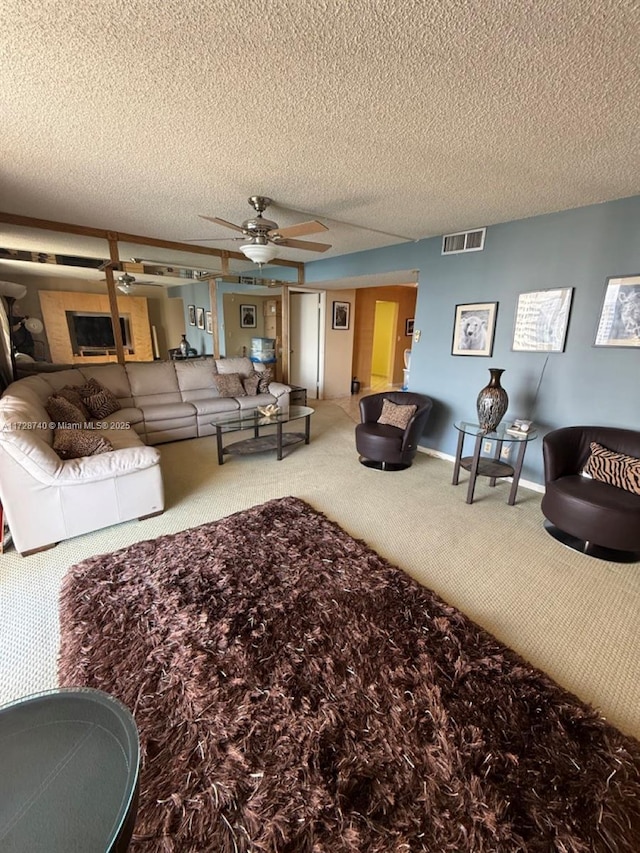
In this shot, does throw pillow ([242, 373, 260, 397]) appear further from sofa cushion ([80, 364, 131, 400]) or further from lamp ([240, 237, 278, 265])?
lamp ([240, 237, 278, 265])

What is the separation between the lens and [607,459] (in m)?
2.52

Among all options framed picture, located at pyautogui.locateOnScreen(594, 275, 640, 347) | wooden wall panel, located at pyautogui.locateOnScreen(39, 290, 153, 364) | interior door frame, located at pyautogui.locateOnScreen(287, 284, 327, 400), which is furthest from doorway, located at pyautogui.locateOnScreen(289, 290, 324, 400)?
framed picture, located at pyautogui.locateOnScreen(594, 275, 640, 347)

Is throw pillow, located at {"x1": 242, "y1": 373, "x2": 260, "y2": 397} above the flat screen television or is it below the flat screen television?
below

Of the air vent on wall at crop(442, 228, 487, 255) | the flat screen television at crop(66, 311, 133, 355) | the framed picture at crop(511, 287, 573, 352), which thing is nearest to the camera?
the framed picture at crop(511, 287, 573, 352)

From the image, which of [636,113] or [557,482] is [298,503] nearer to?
[557,482]

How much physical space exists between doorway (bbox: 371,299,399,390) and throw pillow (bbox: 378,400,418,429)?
4.32 meters

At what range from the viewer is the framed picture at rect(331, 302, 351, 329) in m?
6.68

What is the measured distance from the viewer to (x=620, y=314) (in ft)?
9.03

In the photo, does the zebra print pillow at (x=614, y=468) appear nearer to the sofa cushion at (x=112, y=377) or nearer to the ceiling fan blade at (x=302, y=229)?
the ceiling fan blade at (x=302, y=229)

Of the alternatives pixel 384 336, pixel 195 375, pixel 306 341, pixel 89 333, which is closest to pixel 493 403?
pixel 195 375

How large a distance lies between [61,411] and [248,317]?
602 centimetres

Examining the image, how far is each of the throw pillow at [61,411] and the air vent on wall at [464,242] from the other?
4.03 m

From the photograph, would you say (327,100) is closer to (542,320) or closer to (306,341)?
(542,320)

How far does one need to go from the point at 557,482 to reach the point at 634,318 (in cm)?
141
